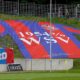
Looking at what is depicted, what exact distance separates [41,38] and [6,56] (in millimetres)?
3777

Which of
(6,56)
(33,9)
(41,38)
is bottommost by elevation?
(6,56)

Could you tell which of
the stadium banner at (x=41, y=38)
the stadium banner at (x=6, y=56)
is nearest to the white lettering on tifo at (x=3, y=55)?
the stadium banner at (x=6, y=56)

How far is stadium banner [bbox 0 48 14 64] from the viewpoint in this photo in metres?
24.4

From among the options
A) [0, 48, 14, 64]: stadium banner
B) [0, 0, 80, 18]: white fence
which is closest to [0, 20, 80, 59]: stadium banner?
[0, 48, 14, 64]: stadium banner

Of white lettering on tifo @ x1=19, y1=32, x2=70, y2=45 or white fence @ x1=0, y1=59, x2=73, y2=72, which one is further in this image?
white lettering on tifo @ x1=19, y1=32, x2=70, y2=45

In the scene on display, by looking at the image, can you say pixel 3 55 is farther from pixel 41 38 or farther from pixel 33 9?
pixel 33 9

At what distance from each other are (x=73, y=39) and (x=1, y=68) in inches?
241

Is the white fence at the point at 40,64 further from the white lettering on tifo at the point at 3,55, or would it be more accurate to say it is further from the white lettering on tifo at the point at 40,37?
the white lettering on tifo at the point at 40,37

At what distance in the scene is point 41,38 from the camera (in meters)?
27.8

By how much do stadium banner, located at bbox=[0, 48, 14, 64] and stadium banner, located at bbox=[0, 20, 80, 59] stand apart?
1267 millimetres

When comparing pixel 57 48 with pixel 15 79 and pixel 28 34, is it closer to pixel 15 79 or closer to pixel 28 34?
pixel 28 34

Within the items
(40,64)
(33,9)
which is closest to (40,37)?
(40,64)

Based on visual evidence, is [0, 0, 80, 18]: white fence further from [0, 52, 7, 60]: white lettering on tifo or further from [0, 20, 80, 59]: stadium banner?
[0, 52, 7, 60]: white lettering on tifo

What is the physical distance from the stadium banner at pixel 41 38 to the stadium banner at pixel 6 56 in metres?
1.27
